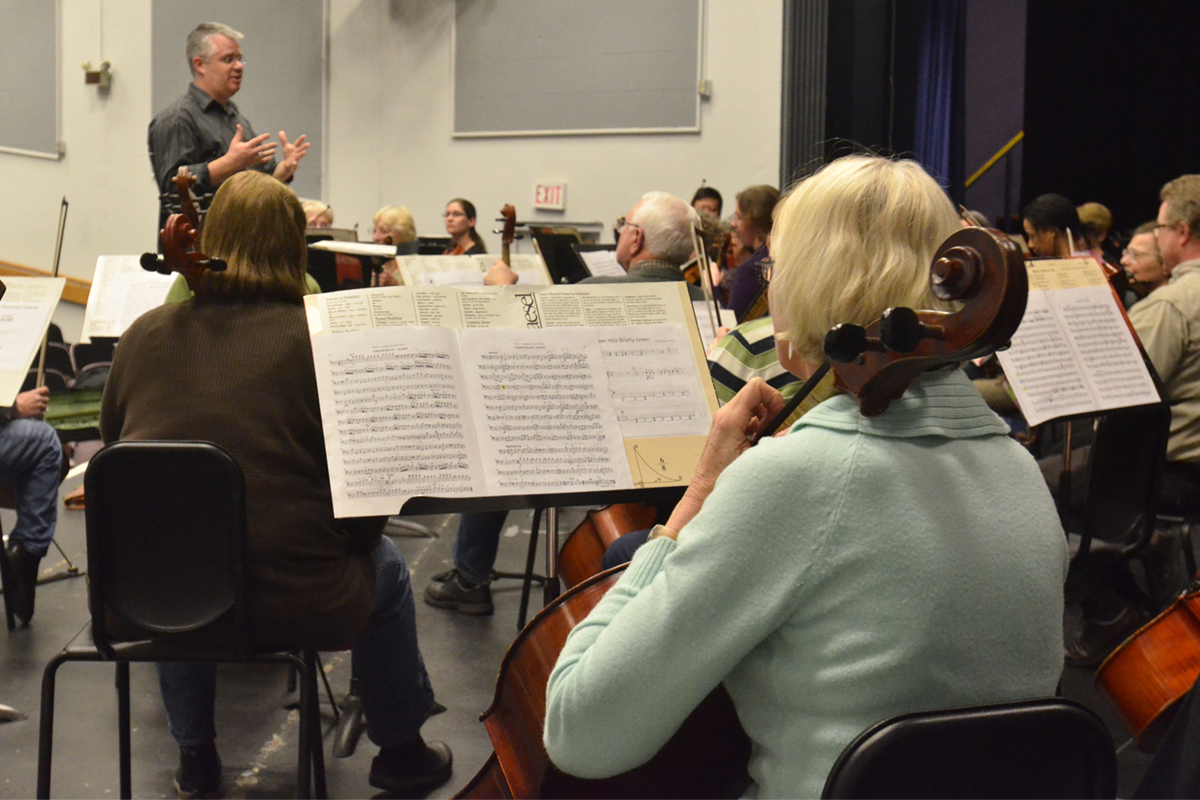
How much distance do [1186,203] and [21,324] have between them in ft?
11.0

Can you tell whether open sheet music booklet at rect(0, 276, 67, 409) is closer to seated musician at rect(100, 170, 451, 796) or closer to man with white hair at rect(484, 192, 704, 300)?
seated musician at rect(100, 170, 451, 796)

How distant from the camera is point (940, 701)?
1021 mm

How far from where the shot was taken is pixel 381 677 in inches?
89.7

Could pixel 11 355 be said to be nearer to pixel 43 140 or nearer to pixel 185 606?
pixel 185 606

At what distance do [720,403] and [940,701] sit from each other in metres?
1.20

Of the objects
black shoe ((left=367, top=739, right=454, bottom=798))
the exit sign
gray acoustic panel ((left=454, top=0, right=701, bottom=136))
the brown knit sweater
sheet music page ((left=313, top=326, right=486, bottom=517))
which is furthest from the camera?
the exit sign

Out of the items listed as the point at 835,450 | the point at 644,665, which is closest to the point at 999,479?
the point at 835,450

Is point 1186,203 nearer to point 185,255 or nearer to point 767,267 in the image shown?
point 767,267

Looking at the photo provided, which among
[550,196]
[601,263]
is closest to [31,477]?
[601,263]

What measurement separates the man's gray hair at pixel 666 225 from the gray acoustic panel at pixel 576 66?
4.11m

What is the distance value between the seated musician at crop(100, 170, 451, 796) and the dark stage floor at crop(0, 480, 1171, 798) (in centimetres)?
62

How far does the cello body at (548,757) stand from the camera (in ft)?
4.12

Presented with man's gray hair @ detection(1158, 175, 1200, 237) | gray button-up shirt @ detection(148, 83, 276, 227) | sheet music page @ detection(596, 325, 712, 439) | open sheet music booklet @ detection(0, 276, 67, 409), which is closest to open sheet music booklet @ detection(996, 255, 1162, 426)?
man's gray hair @ detection(1158, 175, 1200, 237)

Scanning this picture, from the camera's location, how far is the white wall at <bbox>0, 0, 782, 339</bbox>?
24.0 ft
